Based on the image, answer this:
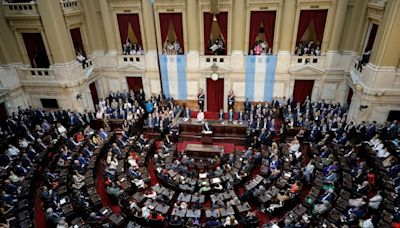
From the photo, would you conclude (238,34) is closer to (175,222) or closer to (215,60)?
(215,60)

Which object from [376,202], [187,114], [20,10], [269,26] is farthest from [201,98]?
[20,10]

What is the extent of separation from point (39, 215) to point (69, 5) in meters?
13.8

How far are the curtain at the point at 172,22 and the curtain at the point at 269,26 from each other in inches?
242

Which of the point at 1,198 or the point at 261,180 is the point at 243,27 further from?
the point at 1,198

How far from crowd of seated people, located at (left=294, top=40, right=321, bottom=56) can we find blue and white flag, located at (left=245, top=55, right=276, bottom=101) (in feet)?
6.15

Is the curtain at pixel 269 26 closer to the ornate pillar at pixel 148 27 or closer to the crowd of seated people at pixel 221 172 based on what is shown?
the crowd of seated people at pixel 221 172

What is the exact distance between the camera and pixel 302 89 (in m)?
21.0

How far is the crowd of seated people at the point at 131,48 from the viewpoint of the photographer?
70.8 feet

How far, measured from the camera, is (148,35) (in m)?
20.9

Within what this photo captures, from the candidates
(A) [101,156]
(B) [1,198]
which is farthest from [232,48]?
(B) [1,198]

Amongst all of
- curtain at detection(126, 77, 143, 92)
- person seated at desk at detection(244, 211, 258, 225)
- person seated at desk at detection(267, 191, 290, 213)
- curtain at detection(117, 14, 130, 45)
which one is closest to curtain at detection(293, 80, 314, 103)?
person seated at desk at detection(267, 191, 290, 213)

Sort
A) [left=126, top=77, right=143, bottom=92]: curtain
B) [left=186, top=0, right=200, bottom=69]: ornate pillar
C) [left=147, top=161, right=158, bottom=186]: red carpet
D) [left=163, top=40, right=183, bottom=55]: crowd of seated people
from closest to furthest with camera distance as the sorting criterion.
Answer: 1. [left=147, top=161, right=158, bottom=186]: red carpet
2. [left=186, top=0, right=200, bottom=69]: ornate pillar
3. [left=163, top=40, right=183, bottom=55]: crowd of seated people
4. [left=126, top=77, right=143, bottom=92]: curtain

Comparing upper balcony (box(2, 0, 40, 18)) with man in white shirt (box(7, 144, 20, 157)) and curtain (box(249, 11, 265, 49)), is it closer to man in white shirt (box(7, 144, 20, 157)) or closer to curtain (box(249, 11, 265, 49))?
man in white shirt (box(7, 144, 20, 157))

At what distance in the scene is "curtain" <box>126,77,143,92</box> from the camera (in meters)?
Result: 22.7
